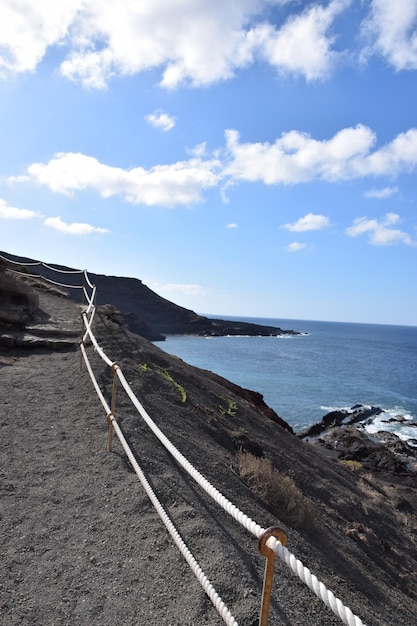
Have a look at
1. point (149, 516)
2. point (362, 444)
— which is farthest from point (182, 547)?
point (362, 444)

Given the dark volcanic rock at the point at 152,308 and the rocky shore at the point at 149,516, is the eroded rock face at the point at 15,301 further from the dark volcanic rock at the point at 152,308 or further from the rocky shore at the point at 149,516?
the dark volcanic rock at the point at 152,308

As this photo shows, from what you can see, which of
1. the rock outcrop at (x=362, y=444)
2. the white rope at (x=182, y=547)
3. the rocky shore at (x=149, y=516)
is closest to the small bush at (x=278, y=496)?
the rocky shore at (x=149, y=516)

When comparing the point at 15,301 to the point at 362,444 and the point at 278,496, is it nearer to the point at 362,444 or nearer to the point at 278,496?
the point at 278,496

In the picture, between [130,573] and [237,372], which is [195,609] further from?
[237,372]

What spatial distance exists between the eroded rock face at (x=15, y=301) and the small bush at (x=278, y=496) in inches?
309

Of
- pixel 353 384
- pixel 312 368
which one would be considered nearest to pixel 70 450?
pixel 353 384

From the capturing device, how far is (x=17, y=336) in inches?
431

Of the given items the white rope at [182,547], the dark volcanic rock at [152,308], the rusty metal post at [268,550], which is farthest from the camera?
the dark volcanic rock at [152,308]

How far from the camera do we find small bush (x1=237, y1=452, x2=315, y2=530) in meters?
5.77

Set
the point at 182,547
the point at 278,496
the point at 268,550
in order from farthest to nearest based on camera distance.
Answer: the point at 278,496 → the point at 182,547 → the point at 268,550

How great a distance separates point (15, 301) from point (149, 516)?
10263mm

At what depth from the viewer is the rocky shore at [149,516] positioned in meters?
3.29

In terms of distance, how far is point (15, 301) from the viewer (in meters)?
12.9

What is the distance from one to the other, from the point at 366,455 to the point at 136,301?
9590cm
